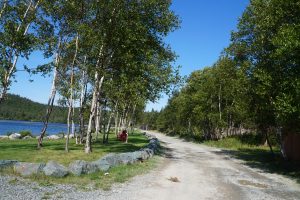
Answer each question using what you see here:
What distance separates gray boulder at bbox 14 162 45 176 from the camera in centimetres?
1528

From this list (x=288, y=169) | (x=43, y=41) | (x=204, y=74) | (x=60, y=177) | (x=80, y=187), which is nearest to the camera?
(x=80, y=187)

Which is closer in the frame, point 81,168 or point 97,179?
point 97,179

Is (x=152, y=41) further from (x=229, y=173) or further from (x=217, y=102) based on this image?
(x=217, y=102)

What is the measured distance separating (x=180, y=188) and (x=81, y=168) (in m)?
4.80

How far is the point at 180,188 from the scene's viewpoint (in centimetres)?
1523

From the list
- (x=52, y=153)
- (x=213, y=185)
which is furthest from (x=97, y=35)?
(x=213, y=185)

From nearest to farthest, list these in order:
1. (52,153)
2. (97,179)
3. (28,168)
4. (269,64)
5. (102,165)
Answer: (28,168), (97,179), (102,165), (269,64), (52,153)

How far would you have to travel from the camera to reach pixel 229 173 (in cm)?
2130

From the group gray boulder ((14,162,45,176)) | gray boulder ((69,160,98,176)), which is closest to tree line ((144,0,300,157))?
gray boulder ((69,160,98,176))

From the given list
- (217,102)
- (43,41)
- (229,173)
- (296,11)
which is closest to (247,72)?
(296,11)

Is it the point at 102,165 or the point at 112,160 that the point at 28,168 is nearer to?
the point at 102,165

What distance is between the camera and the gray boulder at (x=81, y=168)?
16.4 meters

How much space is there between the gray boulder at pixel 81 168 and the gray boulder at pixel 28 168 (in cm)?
138

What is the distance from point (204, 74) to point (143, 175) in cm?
5116
